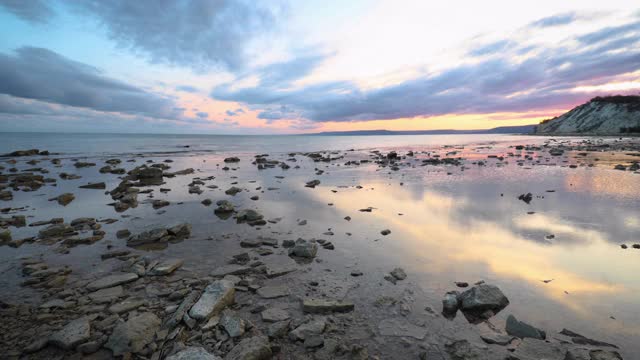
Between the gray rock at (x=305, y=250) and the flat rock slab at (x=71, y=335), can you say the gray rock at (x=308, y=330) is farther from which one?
the flat rock slab at (x=71, y=335)

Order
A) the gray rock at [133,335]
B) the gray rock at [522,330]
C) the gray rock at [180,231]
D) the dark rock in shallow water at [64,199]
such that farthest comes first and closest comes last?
the dark rock in shallow water at [64,199] → the gray rock at [180,231] → the gray rock at [522,330] → the gray rock at [133,335]

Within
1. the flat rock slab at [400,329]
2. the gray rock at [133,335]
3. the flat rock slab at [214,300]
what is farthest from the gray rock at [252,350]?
the flat rock slab at [400,329]

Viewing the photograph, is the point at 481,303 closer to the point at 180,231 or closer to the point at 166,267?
the point at 166,267

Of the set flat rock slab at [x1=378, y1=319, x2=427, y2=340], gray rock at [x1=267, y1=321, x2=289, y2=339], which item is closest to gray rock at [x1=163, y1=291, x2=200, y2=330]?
gray rock at [x1=267, y1=321, x2=289, y2=339]

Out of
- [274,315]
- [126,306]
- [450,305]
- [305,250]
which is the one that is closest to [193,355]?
[274,315]

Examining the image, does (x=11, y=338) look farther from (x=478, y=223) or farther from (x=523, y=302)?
(x=478, y=223)

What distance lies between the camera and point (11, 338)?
18.8ft

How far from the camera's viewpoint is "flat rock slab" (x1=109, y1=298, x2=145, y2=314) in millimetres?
6664

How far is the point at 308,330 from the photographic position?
19.2 feet

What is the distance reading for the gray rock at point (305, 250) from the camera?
9.63 metres

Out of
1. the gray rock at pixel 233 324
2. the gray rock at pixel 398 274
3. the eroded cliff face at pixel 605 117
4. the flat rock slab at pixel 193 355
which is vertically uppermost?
the eroded cliff face at pixel 605 117

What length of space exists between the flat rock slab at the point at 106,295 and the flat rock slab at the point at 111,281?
181 mm

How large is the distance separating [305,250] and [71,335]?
5805 mm

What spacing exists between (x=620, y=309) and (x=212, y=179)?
26435 millimetres
